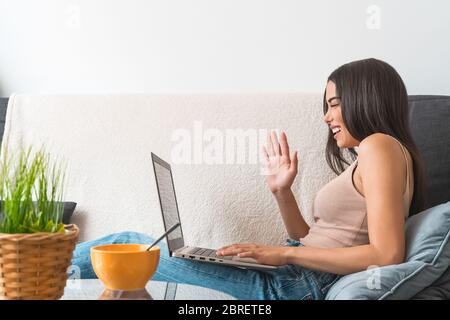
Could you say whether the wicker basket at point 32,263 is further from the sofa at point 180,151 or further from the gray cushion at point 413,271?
the sofa at point 180,151

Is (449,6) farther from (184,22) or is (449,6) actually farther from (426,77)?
(184,22)

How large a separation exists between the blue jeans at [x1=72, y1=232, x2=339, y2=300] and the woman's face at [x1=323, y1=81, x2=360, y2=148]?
334 mm

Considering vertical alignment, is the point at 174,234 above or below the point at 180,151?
below

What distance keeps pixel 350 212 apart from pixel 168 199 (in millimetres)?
498

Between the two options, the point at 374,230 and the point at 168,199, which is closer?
the point at 374,230

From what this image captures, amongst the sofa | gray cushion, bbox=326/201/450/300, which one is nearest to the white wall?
the sofa

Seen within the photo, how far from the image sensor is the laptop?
4.26ft

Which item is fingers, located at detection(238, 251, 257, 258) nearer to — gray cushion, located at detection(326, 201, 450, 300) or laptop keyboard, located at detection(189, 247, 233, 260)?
laptop keyboard, located at detection(189, 247, 233, 260)

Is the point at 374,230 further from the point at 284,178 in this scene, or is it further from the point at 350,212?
the point at 284,178

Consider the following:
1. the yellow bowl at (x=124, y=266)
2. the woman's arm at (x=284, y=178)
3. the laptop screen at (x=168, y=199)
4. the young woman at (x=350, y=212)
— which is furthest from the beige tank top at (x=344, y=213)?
the yellow bowl at (x=124, y=266)

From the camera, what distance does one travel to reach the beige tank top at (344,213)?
1.38 m

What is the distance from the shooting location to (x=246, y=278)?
50.8 inches

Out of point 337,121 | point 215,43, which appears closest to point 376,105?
point 337,121
